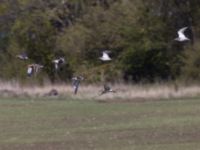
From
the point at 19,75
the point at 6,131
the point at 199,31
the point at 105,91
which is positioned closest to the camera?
the point at 6,131

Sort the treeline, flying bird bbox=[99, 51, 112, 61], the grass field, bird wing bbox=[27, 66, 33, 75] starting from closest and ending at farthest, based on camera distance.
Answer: the grass field, flying bird bbox=[99, 51, 112, 61], bird wing bbox=[27, 66, 33, 75], the treeline

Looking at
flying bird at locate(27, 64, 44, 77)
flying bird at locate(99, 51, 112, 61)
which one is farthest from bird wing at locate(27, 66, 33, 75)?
flying bird at locate(99, 51, 112, 61)

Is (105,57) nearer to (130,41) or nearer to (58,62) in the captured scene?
(130,41)

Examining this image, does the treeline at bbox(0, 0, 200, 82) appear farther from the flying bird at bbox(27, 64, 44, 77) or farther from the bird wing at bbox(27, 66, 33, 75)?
the bird wing at bbox(27, 66, 33, 75)

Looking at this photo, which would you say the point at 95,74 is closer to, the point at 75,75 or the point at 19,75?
the point at 75,75

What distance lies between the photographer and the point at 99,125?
1036 inches

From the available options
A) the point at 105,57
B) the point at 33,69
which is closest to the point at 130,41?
the point at 105,57

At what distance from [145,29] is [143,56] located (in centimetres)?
148

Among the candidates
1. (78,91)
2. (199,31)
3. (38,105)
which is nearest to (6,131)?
(38,105)

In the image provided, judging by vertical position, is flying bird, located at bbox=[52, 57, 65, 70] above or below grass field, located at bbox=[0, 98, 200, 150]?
above

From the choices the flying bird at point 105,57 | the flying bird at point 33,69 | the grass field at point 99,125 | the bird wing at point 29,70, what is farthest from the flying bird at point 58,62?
the grass field at point 99,125

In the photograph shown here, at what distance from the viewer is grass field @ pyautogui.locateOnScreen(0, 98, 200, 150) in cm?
2150

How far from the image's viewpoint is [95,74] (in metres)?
50.1

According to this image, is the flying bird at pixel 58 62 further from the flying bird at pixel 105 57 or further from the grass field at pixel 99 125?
the grass field at pixel 99 125
